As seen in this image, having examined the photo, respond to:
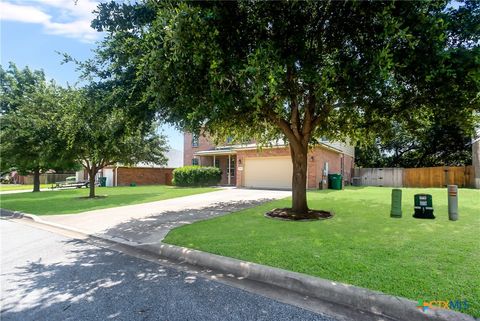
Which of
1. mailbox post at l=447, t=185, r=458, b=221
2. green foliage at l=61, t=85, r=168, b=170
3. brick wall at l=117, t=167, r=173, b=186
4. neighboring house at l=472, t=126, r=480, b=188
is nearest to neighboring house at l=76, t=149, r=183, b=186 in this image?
brick wall at l=117, t=167, r=173, b=186

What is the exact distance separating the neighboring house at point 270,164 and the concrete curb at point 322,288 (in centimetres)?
1146

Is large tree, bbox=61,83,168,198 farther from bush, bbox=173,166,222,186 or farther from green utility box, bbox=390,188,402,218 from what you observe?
green utility box, bbox=390,188,402,218

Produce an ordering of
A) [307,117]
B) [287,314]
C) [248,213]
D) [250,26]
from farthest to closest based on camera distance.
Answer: [248,213]
[307,117]
[250,26]
[287,314]

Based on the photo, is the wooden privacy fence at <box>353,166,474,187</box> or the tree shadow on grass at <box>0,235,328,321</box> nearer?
the tree shadow on grass at <box>0,235,328,321</box>

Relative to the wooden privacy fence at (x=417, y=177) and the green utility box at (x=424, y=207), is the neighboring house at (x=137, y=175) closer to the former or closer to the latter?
the wooden privacy fence at (x=417, y=177)

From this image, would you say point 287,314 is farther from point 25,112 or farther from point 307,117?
point 25,112

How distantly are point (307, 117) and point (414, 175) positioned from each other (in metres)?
18.0

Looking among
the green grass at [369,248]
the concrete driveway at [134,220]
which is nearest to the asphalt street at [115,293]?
the green grass at [369,248]

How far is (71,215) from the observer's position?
9797 mm

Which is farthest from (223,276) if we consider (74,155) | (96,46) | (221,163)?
(221,163)

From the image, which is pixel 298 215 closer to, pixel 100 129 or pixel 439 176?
pixel 100 129

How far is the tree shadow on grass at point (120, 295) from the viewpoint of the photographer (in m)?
3.08

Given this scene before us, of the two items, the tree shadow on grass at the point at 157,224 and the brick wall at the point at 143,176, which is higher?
the brick wall at the point at 143,176

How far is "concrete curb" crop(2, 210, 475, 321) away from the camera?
9.40 ft
